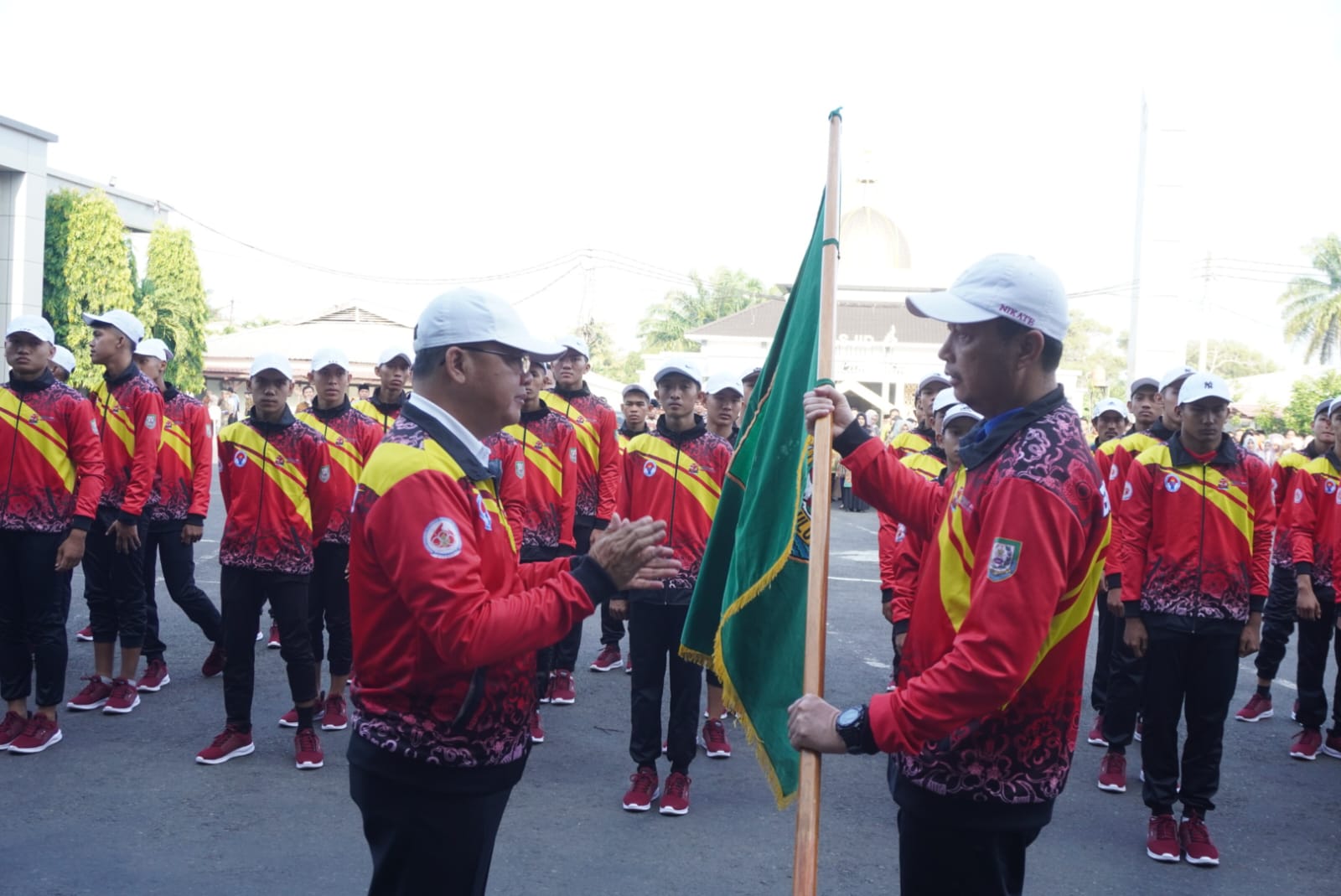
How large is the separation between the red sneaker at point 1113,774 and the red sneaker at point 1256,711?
214 centimetres

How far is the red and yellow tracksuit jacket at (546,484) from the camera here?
25.0ft

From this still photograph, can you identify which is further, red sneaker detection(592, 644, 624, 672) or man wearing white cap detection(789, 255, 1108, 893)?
red sneaker detection(592, 644, 624, 672)

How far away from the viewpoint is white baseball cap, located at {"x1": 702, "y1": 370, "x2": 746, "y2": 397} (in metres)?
7.11

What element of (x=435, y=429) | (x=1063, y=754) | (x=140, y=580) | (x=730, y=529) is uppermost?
(x=435, y=429)

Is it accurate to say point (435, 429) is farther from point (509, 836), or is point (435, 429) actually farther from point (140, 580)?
point (140, 580)

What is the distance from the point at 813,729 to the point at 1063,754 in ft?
2.11

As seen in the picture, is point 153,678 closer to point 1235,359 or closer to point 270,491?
point 270,491

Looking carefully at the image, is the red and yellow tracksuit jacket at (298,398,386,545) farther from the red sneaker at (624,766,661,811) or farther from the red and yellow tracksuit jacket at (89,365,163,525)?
the red sneaker at (624,766,661,811)

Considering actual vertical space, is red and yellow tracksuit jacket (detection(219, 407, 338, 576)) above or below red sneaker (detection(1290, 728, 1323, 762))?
above

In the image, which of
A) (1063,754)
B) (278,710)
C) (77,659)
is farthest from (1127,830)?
(77,659)

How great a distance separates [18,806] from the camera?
554cm

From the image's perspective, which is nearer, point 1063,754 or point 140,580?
point 1063,754

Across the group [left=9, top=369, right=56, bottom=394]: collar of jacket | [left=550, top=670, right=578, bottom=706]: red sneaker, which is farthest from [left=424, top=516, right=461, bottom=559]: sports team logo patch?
[left=550, top=670, right=578, bottom=706]: red sneaker

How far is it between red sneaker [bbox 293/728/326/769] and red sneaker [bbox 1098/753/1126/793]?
443cm
